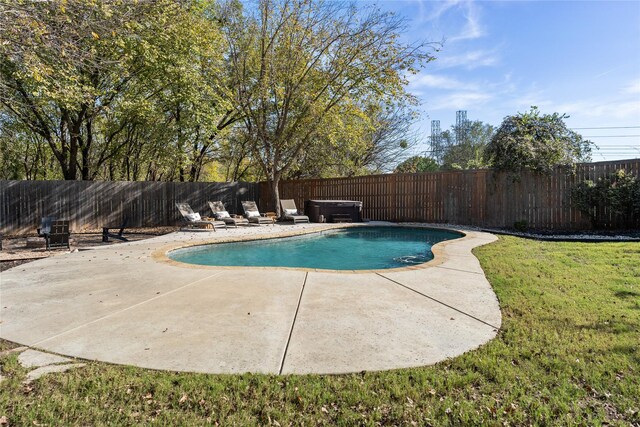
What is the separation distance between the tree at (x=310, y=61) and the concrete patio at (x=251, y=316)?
9.36 meters

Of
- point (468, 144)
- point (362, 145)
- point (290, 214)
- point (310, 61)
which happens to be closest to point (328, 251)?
point (290, 214)

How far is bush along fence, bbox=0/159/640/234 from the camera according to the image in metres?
9.48

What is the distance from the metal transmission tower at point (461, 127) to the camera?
41.9m

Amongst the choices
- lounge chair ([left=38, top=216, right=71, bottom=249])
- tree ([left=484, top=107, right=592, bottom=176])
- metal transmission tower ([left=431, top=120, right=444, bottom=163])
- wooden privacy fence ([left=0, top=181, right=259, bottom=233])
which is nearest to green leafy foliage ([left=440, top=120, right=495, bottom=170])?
metal transmission tower ([left=431, top=120, right=444, bottom=163])

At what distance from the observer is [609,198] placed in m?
9.08

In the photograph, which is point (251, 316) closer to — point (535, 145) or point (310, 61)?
point (535, 145)

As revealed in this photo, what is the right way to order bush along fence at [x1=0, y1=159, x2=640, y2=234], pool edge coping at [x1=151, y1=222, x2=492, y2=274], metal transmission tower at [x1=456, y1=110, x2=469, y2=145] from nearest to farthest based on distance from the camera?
pool edge coping at [x1=151, y1=222, x2=492, y2=274] → bush along fence at [x1=0, y1=159, x2=640, y2=234] → metal transmission tower at [x1=456, y1=110, x2=469, y2=145]

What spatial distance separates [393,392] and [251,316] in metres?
1.54

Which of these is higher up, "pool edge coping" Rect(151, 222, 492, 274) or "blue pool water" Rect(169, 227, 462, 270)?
"pool edge coping" Rect(151, 222, 492, 274)

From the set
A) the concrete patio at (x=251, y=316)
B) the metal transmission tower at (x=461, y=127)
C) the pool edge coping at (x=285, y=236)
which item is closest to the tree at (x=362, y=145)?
the pool edge coping at (x=285, y=236)

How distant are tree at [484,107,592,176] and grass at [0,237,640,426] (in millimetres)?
8983

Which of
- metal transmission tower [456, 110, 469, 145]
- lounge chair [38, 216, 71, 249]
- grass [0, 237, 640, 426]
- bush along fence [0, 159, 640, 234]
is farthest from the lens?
metal transmission tower [456, 110, 469, 145]

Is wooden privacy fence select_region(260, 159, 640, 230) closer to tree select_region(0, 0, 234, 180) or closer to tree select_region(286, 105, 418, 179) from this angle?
tree select_region(286, 105, 418, 179)

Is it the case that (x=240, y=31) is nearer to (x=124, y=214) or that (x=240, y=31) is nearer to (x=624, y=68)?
(x=124, y=214)
